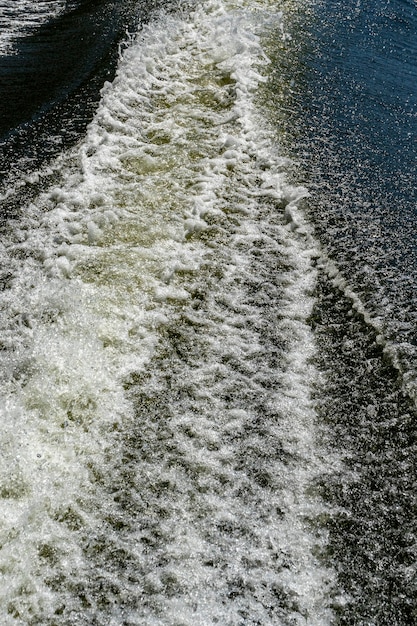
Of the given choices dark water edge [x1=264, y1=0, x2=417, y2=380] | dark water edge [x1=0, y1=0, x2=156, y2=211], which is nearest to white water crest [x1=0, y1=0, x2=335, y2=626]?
dark water edge [x1=0, y1=0, x2=156, y2=211]

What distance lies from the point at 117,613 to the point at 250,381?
2.08m

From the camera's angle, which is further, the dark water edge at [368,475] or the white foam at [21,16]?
the white foam at [21,16]

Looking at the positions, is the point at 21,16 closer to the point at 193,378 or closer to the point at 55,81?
the point at 55,81

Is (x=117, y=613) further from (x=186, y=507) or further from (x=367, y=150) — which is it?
(x=367, y=150)

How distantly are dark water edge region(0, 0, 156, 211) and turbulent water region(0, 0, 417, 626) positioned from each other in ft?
0.19

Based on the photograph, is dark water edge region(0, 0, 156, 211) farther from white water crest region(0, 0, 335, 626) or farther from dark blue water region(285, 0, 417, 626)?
dark blue water region(285, 0, 417, 626)

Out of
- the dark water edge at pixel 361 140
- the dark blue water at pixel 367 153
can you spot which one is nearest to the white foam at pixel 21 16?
the dark water edge at pixel 361 140

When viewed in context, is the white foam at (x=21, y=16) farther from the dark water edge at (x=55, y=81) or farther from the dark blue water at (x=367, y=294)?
the dark blue water at (x=367, y=294)

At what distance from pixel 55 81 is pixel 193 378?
21.3 ft

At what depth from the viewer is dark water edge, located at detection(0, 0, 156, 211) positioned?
22.5ft

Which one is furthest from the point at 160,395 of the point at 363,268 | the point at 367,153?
the point at 367,153

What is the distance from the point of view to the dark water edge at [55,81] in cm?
685

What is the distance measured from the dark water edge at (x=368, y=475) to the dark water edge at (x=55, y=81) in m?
4.04

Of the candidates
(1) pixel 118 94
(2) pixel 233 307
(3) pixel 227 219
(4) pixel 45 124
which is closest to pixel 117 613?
(2) pixel 233 307
